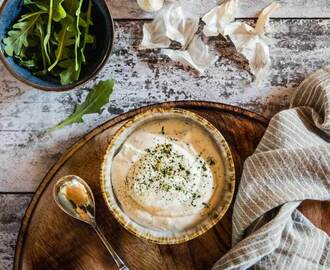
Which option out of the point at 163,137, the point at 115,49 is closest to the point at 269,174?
the point at 163,137

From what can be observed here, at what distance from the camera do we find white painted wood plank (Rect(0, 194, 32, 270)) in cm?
107

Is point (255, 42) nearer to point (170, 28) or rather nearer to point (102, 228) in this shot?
point (170, 28)

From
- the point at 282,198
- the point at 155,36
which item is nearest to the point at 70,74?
the point at 155,36

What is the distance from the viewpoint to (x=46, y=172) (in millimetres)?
1072

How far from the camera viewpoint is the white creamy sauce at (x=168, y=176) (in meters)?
0.97

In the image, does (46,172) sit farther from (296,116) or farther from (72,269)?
(296,116)

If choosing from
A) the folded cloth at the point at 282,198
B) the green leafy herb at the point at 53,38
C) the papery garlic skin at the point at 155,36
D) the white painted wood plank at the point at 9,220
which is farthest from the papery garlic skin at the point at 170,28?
the white painted wood plank at the point at 9,220

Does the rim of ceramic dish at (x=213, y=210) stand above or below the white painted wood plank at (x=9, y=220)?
above

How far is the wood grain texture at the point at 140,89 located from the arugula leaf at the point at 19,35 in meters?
0.09

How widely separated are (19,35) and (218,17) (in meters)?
0.35

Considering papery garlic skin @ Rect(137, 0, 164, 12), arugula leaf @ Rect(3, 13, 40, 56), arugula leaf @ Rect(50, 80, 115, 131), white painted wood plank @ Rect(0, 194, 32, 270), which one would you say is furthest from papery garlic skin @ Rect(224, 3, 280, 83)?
white painted wood plank @ Rect(0, 194, 32, 270)

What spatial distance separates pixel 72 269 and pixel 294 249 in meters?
0.38

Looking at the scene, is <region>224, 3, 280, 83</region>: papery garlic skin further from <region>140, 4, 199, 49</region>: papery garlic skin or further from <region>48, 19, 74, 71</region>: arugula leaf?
<region>48, 19, 74, 71</region>: arugula leaf

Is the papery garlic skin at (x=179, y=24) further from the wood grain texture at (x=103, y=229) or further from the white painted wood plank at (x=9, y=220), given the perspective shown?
the white painted wood plank at (x=9, y=220)
